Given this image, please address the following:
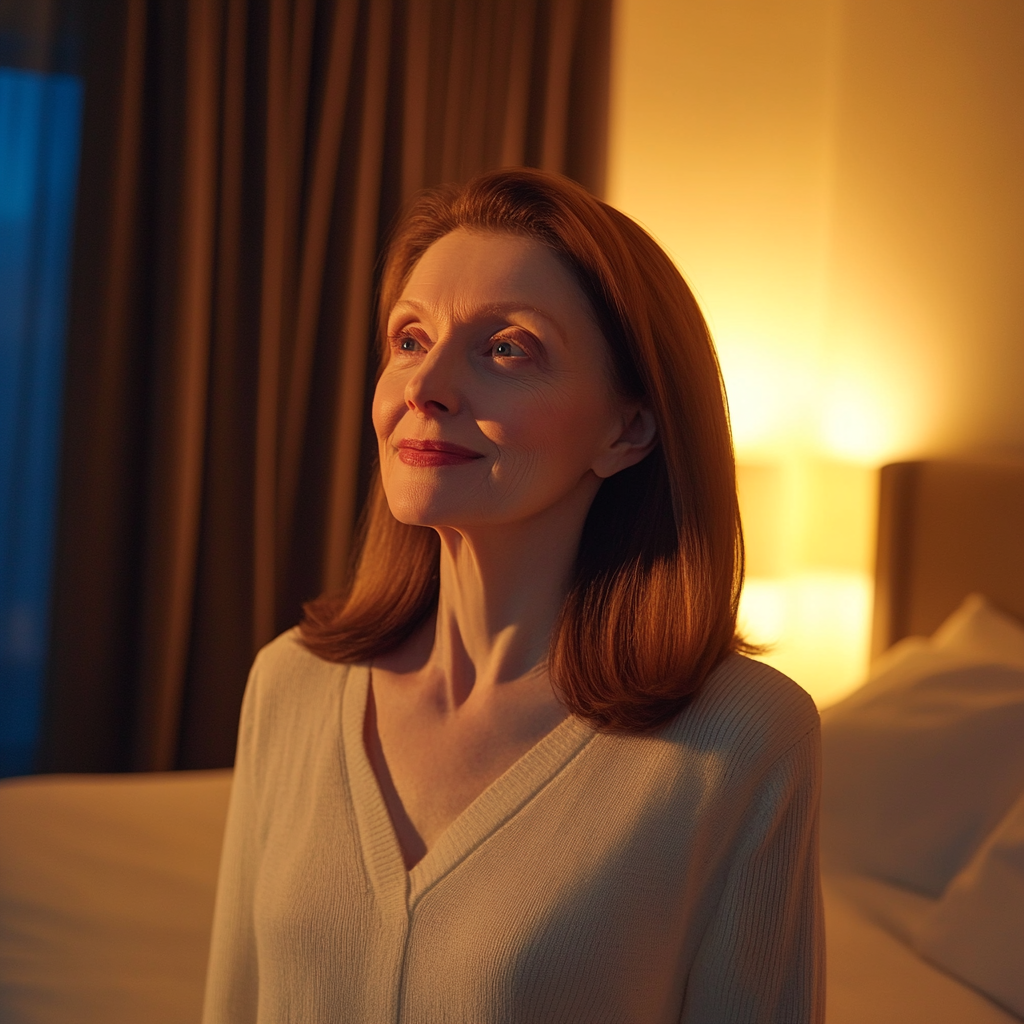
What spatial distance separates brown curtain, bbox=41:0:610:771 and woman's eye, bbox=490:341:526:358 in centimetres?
188

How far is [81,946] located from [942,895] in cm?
124

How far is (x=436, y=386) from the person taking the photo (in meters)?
0.96

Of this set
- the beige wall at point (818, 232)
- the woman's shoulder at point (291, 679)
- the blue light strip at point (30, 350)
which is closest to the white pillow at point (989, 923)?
the woman's shoulder at point (291, 679)

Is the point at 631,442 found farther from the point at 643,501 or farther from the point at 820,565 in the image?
the point at 820,565

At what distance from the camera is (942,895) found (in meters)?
1.58

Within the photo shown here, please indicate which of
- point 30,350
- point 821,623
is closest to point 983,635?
point 821,623

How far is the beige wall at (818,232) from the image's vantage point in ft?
7.68

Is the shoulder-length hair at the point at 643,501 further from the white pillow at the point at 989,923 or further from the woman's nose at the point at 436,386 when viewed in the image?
the white pillow at the point at 989,923

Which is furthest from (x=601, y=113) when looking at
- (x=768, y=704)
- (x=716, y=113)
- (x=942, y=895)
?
(x=768, y=704)

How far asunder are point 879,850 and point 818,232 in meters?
1.83

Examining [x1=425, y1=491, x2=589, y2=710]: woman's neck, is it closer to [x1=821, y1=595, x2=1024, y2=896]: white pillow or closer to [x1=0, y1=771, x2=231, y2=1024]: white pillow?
[x1=0, y1=771, x2=231, y2=1024]: white pillow

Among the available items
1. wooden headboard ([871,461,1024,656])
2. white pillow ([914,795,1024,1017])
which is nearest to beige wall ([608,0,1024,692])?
wooden headboard ([871,461,1024,656])

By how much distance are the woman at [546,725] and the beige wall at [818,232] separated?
1.51 m

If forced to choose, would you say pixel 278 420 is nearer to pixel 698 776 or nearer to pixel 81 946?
pixel 81 946
